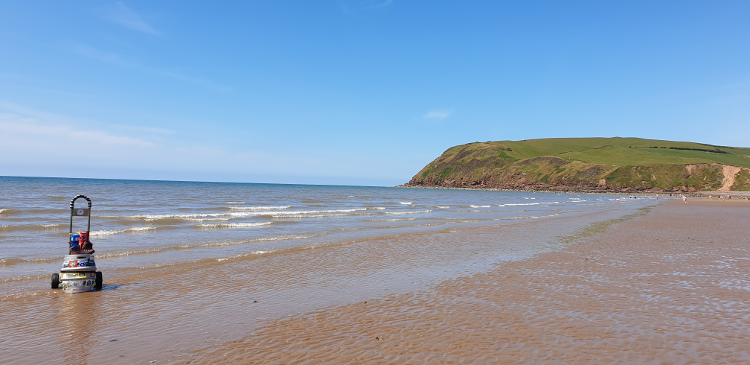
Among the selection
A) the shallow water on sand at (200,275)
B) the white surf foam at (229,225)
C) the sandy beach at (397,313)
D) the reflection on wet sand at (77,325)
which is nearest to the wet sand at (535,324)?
the sandy beach at (397,313)

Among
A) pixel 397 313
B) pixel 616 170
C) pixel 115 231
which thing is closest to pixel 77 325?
pixel 397 313

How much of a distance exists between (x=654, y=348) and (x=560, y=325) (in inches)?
57.4

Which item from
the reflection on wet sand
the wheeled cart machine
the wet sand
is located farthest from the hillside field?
the reflection on wet sand

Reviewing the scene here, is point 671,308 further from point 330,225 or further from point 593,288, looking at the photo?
point 330,225

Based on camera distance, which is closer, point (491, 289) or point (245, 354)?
point (245, 354)

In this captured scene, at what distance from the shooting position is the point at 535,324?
755 cm

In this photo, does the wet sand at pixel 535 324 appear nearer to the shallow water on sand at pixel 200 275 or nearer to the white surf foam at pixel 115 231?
the shallow water on sand at pixel 200 275

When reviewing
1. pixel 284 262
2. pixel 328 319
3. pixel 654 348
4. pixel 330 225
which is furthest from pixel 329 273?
pixel 330 225

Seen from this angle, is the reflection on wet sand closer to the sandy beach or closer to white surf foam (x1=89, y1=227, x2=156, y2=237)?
the sandy beach

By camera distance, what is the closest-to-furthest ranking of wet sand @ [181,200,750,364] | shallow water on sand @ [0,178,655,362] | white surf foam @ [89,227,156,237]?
wet sand @ [181,200,750,364] < shallow water on sand @ [0,178,655,362] < white surf foam @ [89,227,156,237]

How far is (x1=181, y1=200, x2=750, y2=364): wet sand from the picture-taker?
20.2 ft

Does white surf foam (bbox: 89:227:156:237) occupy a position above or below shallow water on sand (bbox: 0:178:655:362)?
above

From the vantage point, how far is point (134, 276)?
12148 mm

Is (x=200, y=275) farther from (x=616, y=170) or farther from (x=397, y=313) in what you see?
(x=616, y=170)
